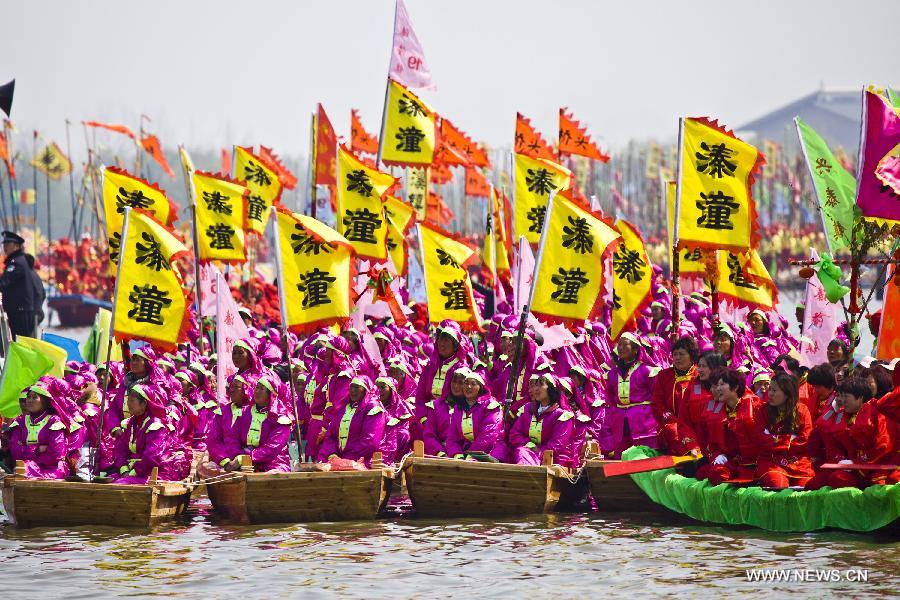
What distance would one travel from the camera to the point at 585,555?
414 inches

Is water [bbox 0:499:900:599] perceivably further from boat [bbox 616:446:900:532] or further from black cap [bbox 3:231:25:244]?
black cap [bbox 3:231:25:244]

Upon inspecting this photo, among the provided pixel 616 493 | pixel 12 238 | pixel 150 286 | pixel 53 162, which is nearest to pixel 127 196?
pixel 12 238

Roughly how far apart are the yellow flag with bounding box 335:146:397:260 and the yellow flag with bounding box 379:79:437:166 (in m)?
2.23

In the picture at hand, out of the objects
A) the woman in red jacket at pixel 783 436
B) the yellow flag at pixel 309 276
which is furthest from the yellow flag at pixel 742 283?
the woman in red jacket at pixel 783 436

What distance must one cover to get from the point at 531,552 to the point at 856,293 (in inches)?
150

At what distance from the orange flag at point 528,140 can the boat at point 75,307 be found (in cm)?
2271

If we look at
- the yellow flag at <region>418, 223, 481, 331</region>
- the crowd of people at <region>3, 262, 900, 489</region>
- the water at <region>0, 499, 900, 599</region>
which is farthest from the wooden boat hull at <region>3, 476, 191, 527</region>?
the yellow flag at <region>418, 223, 481, 331</region>

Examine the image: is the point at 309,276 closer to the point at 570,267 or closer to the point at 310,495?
the point at 310,495

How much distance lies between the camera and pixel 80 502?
11.6 m

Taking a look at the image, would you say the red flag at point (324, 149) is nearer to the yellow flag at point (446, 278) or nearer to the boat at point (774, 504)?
the yellow flag at point (446, 278)

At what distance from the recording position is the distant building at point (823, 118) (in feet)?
300

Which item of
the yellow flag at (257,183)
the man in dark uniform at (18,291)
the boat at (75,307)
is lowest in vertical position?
the man in dark uniform at (18,291)

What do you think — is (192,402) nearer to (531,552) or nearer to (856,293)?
(531,552)

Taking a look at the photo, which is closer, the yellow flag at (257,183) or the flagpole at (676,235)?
the flagpole at (676,235)
